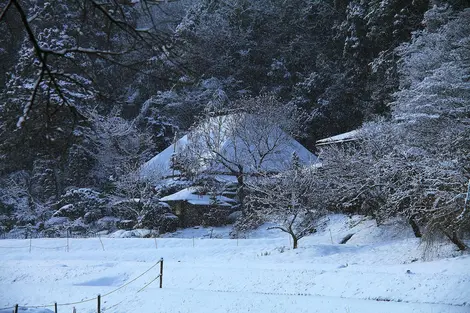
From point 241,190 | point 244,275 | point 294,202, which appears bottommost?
point 244,275

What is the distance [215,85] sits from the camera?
132ft

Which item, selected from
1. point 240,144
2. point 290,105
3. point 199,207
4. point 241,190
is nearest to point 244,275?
point 199,207

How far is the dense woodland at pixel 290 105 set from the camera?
1591cm

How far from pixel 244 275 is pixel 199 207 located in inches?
563

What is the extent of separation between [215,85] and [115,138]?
32.7 ft

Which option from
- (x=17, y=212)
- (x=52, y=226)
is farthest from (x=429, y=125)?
(x=17, y=212)

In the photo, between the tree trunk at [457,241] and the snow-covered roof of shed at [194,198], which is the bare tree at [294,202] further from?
the tree trunk at [457,241]

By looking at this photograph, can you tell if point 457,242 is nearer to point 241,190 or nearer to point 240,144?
point 241,190

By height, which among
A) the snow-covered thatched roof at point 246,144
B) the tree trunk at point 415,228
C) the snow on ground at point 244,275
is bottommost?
the snow on ground at point 244,275

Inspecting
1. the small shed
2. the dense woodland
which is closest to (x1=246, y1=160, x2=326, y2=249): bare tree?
the dense woodland

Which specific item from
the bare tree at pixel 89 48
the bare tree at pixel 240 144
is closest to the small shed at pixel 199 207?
the bare tree at pixel 240 144

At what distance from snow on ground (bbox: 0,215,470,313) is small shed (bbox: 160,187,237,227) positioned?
661cm

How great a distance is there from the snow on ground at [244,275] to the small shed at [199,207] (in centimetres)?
661

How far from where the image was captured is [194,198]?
28.5m
